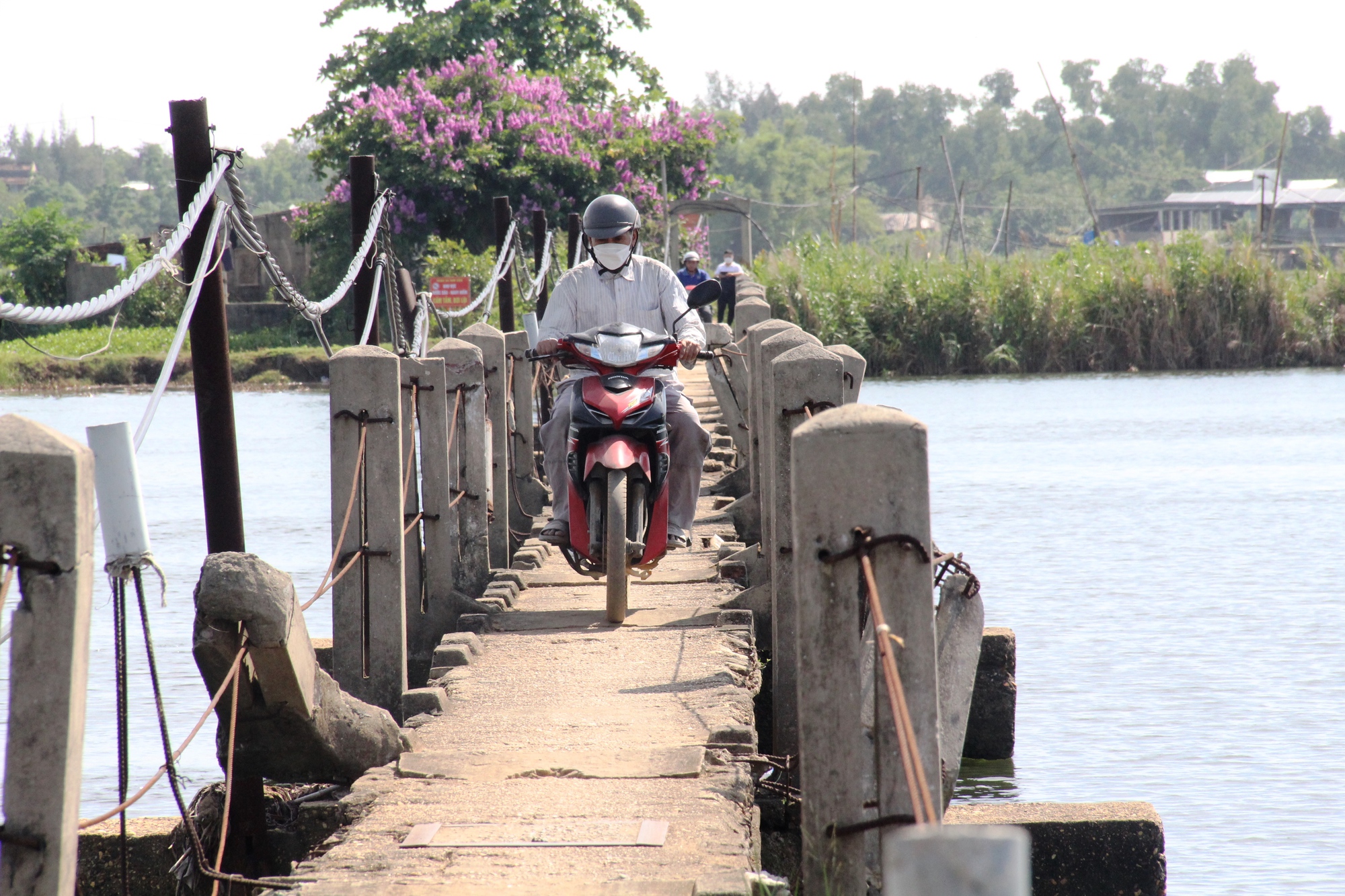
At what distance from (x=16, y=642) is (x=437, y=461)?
371 centimetres

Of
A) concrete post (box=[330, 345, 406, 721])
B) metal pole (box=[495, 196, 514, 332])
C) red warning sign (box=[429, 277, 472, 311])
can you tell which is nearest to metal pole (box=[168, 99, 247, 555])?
concrete post (box=[330, 345, 406, 721])

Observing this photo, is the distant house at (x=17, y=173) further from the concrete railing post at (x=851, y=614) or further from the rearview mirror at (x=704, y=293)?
the concrete railing post at (x=851, y=614)

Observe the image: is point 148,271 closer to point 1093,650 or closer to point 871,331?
point 1093,650

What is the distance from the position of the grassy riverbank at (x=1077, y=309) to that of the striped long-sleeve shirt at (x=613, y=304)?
70.3 feet

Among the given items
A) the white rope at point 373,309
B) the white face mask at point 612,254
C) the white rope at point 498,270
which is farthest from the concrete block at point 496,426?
the white rope at point 498,270

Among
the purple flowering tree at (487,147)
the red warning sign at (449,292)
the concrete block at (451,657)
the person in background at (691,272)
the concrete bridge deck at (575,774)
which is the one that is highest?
the purple flowering tree at (487,147)

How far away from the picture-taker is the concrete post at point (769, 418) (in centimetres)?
513

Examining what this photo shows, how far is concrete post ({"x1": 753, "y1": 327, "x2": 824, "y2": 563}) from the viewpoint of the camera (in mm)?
5133

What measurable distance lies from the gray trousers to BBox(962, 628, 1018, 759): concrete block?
143 cm

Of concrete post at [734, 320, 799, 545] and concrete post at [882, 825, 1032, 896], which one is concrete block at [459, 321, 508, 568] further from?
concrete post at [882, 825, 1032, 896]

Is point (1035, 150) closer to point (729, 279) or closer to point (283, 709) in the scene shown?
point (729, 279)

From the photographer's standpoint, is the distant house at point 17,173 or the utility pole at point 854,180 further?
the distant house at point 17,173

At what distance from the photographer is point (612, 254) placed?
21.3 ft

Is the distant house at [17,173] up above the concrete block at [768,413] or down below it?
above
